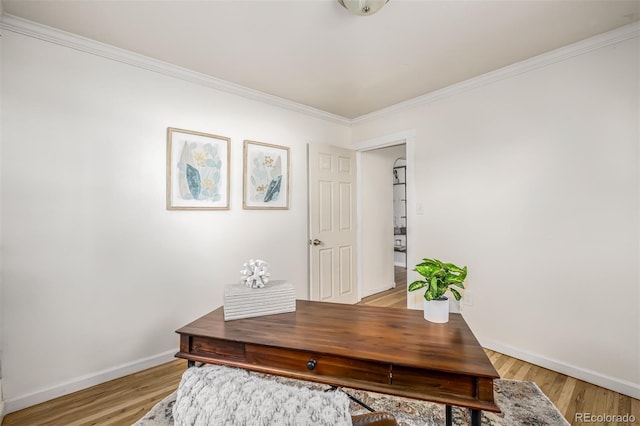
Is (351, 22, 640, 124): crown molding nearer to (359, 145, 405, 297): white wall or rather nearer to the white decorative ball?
(359, 145, 405, 297): white wall

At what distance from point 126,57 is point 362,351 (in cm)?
262

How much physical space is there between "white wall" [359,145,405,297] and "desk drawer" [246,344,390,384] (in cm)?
297

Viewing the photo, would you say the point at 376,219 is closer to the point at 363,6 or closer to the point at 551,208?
the point at 551,208

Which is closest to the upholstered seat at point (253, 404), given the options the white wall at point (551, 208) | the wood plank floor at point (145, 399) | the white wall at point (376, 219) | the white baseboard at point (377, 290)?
the wood plank floor at point (145, 399)

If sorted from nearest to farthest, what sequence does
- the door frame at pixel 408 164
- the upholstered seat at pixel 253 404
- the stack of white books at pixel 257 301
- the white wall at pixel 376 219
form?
the upholstered seat at pixel 253 404 < the stack of white books at pixel 257 301 < the door frame at pixel 408 164 < the white wall at pixel 376 219

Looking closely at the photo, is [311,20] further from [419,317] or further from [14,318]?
[14,318]

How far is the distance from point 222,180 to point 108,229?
3.21ft

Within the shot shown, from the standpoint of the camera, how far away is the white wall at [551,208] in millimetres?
2008

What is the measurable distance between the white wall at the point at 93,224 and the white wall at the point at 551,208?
221 cm

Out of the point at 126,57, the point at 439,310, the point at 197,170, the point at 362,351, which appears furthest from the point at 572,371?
the point at 126,57

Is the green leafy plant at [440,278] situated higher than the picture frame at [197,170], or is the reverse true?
the picture frame at [197,170]

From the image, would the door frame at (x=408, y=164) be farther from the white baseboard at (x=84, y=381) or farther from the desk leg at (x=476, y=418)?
the white baseboard at (x=84, y=381)

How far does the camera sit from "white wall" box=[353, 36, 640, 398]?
201cm

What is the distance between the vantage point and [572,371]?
86.2 inches
